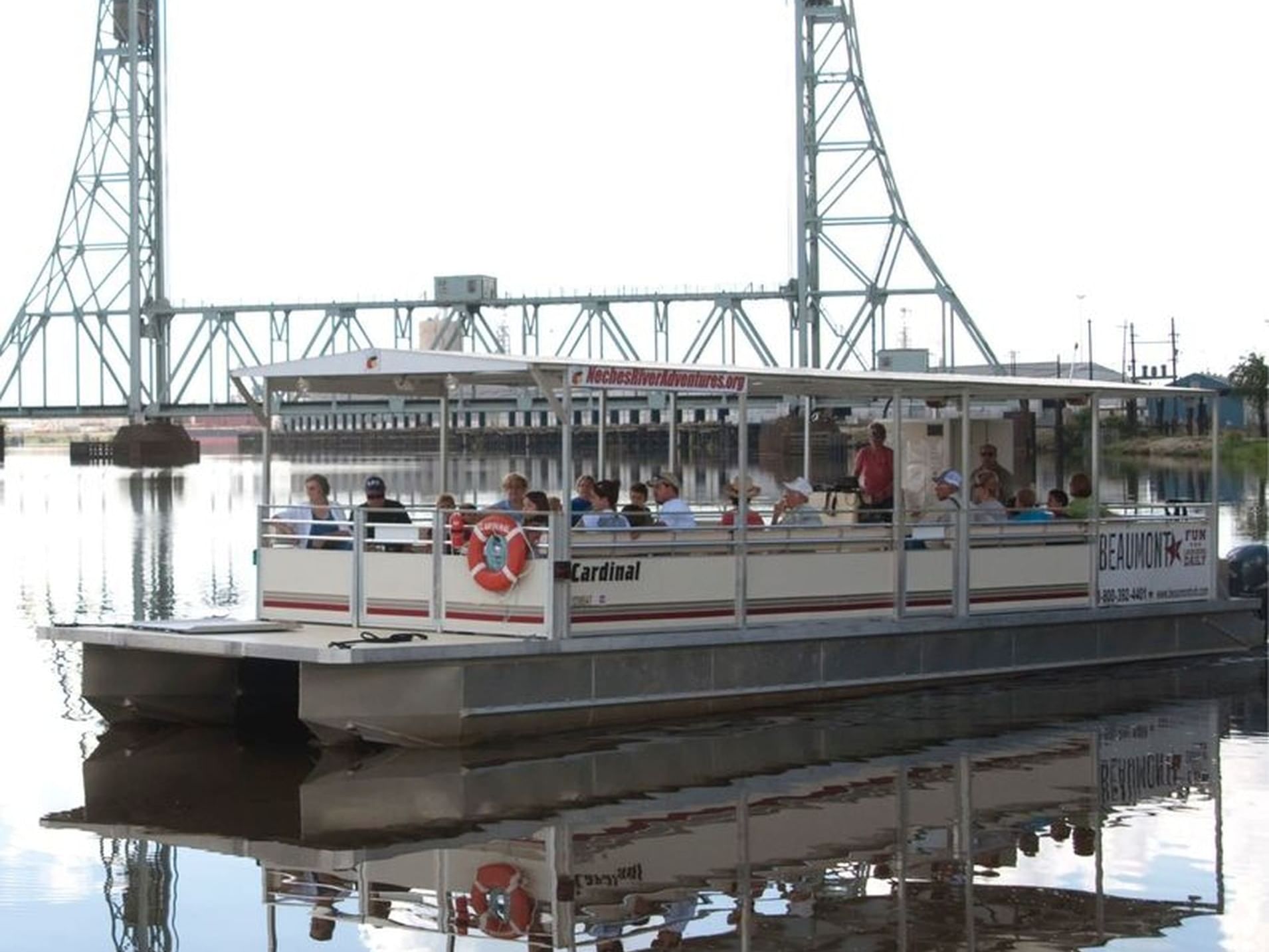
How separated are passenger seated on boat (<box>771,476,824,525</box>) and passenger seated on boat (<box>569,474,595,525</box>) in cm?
151

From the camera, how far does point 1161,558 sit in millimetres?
18891

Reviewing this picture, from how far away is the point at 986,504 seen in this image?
1750 centimetres

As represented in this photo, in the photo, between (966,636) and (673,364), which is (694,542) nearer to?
(673,364)

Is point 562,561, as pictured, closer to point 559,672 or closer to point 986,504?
point 559,672

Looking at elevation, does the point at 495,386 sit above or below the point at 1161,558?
above

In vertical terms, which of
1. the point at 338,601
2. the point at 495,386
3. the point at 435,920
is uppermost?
the point at 495,386

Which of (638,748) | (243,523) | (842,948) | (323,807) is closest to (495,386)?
(638,748)

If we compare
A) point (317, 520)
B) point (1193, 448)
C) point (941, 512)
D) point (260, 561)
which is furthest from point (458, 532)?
point (1193, 448)

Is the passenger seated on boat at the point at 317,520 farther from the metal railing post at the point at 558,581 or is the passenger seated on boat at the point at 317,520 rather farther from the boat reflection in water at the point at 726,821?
the metal railing post at the point at 558,581

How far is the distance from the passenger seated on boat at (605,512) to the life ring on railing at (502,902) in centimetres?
438

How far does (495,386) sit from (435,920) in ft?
23.0

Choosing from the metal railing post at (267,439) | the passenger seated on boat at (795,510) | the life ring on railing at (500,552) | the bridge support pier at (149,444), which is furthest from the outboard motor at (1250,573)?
Answer: the bridge support pier at (149,444)

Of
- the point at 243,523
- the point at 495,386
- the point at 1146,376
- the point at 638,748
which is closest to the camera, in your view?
the point at 638,748

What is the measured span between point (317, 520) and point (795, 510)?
376cm
